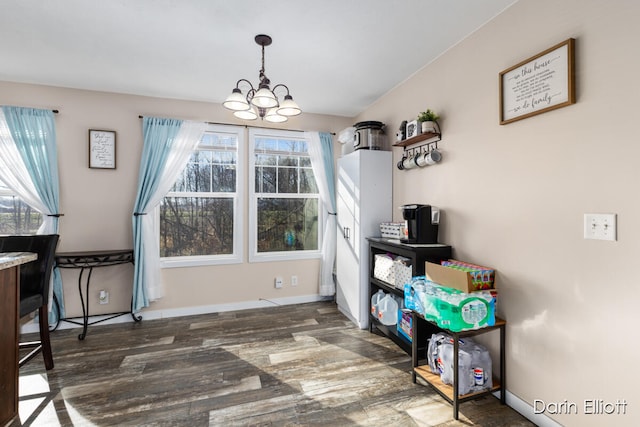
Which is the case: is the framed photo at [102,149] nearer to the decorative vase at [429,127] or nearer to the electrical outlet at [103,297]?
the electrical outlet at [103,297]

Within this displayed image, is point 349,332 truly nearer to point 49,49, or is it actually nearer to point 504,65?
point 504,65

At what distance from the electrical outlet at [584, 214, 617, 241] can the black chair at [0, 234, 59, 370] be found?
137 inches

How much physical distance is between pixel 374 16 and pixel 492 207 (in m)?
1.48

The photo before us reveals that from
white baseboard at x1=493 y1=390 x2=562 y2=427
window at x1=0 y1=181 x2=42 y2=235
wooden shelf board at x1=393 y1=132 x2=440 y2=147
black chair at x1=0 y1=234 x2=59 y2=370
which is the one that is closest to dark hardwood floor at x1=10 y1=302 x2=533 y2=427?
white baseboard at x1=493 y1=390 x2=562 y2=427

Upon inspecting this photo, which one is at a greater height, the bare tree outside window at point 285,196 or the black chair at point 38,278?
the bare tree outside window at point 285,196

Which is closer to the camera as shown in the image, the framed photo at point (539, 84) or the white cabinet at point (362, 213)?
the framed photo at point (539, 84)

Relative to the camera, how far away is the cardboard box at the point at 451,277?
1826 mm

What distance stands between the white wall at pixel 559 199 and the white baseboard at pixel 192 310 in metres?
2.22

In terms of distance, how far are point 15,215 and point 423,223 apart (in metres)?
3.94

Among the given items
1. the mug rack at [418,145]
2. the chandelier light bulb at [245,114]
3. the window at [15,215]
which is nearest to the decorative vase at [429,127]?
the mug rack at [418,145]

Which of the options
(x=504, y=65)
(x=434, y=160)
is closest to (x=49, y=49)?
(x=434, y=160)

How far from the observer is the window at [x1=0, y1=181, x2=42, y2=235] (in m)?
2.91

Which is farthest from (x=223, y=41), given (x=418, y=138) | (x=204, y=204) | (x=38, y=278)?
(x=38, y=278)

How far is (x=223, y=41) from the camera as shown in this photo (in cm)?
219
